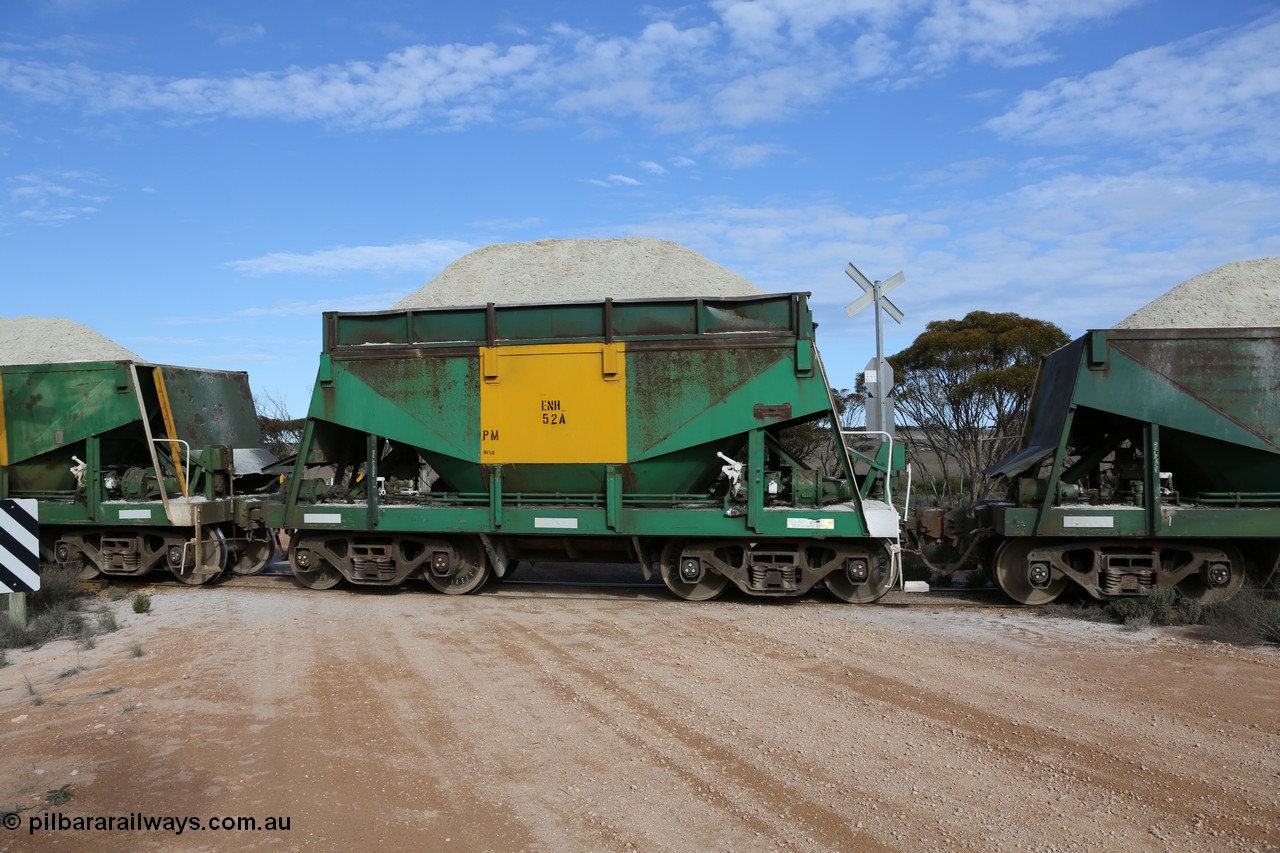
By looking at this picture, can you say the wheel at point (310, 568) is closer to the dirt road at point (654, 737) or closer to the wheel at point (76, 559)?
the dirt road at point (654, 737)

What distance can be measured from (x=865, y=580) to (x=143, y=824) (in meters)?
7.32

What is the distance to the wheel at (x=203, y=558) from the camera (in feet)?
37.4

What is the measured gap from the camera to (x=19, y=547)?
7848 millimetres

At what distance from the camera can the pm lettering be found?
9.93 metres

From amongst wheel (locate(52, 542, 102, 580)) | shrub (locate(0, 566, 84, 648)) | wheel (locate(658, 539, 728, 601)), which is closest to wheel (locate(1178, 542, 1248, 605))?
wheel (locate(658, 539, 728, 601))

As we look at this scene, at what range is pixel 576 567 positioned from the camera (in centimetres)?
1298

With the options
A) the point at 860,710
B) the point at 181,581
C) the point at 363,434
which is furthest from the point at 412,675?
the point at 181,581

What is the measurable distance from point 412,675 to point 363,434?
18.5 ft

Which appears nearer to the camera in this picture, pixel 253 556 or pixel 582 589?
pixel 582 589

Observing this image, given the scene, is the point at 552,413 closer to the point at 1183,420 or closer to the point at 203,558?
the point at 203,558

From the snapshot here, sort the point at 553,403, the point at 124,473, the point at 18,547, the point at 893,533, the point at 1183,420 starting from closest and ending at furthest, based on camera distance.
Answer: the point at 18,547 < the point at 1183,420 < the point at 893,533 < the point at 553,403 < the point at 124,473

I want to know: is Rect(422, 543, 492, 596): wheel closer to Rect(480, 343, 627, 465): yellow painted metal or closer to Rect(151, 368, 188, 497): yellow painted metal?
Rect(480, 343, 627, 465): yellow painted metal

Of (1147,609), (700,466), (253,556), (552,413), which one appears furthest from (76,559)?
(1147,609)

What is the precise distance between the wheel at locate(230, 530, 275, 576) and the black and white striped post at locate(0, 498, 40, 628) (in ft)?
14.1
